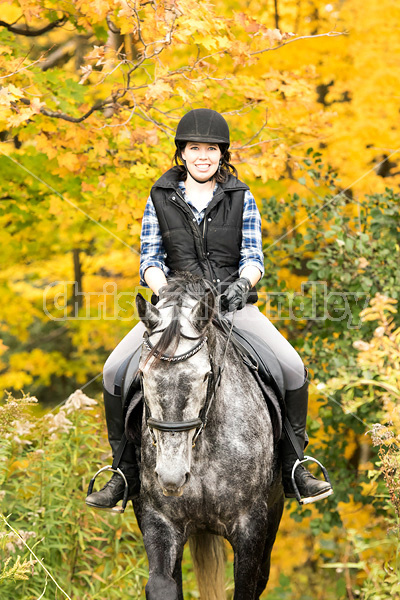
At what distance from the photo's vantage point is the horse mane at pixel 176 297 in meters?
3.36

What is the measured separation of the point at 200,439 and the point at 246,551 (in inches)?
30.8

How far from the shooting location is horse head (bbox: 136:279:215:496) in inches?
129

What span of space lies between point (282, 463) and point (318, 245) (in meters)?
3.98

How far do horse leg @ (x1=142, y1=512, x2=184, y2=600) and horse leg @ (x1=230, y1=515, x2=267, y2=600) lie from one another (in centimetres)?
36

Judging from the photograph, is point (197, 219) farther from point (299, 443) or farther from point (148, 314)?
point (299, 443)

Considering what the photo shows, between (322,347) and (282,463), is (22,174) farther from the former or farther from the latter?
(282,463)

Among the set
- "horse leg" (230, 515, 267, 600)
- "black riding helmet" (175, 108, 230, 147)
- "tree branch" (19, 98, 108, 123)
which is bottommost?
"horse leg" (230, 515, 267, 600)

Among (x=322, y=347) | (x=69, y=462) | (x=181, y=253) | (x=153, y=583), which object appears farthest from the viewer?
(x=322, y=347)

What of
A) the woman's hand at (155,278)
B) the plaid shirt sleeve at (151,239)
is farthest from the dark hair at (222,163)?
the woman's hand at (155,278)

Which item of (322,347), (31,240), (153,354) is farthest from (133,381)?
(31,240)

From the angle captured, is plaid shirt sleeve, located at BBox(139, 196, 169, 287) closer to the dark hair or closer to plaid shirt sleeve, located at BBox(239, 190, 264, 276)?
the dark hair

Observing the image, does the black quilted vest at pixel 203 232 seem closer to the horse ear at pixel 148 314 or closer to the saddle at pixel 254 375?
the saddle at pixel 254 375

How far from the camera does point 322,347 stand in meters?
7.80

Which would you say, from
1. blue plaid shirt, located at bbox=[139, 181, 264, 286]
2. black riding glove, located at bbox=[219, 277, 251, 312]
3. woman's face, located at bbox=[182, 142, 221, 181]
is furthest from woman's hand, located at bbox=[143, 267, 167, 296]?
woman's face, located at bbox=[182, 142, 221, 181]
